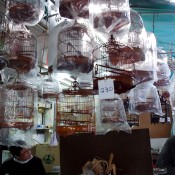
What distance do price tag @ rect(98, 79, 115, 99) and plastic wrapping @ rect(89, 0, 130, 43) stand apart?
275 millimetres

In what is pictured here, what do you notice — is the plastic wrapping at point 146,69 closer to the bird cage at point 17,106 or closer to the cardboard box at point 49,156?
the bird cage at point 17,106

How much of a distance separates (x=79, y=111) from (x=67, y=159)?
0.38 meters

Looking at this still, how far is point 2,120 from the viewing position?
6.24 ft

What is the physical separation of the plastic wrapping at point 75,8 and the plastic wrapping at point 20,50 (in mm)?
287

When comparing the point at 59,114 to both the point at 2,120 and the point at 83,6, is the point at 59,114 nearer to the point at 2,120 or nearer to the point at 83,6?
the point at 2,120

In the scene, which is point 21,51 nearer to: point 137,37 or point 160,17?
point 137,37

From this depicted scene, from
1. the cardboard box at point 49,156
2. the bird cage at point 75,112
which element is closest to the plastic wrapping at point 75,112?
the bird cage at point 75,112

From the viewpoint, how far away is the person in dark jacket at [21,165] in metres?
3.46

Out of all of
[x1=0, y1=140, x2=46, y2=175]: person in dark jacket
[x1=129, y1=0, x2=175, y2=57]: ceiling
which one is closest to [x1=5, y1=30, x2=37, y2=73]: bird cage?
[x1=129, y1=0, x2=175, y2=57]: ceiling

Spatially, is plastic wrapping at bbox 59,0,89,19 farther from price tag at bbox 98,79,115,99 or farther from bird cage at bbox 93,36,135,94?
price tag at bbox 98,79,115,99

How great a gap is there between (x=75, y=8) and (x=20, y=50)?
16.2 inches

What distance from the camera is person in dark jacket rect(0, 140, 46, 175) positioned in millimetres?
3455

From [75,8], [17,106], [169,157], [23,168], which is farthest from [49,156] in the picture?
[75,8]

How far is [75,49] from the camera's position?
5.49ft
